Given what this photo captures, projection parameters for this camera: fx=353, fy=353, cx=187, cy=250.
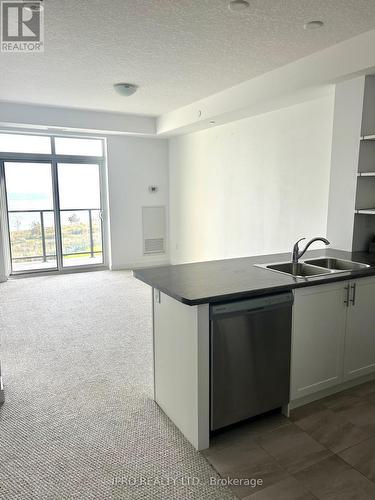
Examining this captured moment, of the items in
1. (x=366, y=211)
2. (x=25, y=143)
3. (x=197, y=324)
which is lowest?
(x=197, y=324)

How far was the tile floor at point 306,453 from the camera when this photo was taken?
1788mm

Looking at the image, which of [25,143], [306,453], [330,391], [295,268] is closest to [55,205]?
[25,143]

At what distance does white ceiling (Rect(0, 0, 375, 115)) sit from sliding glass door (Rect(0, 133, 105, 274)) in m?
1.77

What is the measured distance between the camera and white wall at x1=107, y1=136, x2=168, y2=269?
21.5ft

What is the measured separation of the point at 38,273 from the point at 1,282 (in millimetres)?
640

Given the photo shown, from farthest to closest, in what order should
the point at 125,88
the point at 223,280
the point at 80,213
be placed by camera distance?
the point at 80,213 → the point at 125,88 → the point at 223,280

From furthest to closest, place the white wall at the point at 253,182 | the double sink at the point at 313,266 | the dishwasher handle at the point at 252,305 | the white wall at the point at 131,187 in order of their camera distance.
Result: the white wall at the point at 131,187, the white wall at the point at 253,182, the double sink at the point at 313,266, the dishwasher handle at the point at 252,305

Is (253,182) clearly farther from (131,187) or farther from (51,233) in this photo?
(51,233)

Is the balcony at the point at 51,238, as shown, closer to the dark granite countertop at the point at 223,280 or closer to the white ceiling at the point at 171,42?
the white ceiling at the point at 171,42

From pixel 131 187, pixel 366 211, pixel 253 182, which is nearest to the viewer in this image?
pixel 366 211

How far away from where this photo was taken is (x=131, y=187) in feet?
22.0

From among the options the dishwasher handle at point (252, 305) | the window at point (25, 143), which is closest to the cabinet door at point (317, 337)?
the dishwasher handle at point (252, 305)

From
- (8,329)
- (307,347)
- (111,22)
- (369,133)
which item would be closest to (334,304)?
(307,347)

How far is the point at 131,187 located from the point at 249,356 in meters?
5.14
